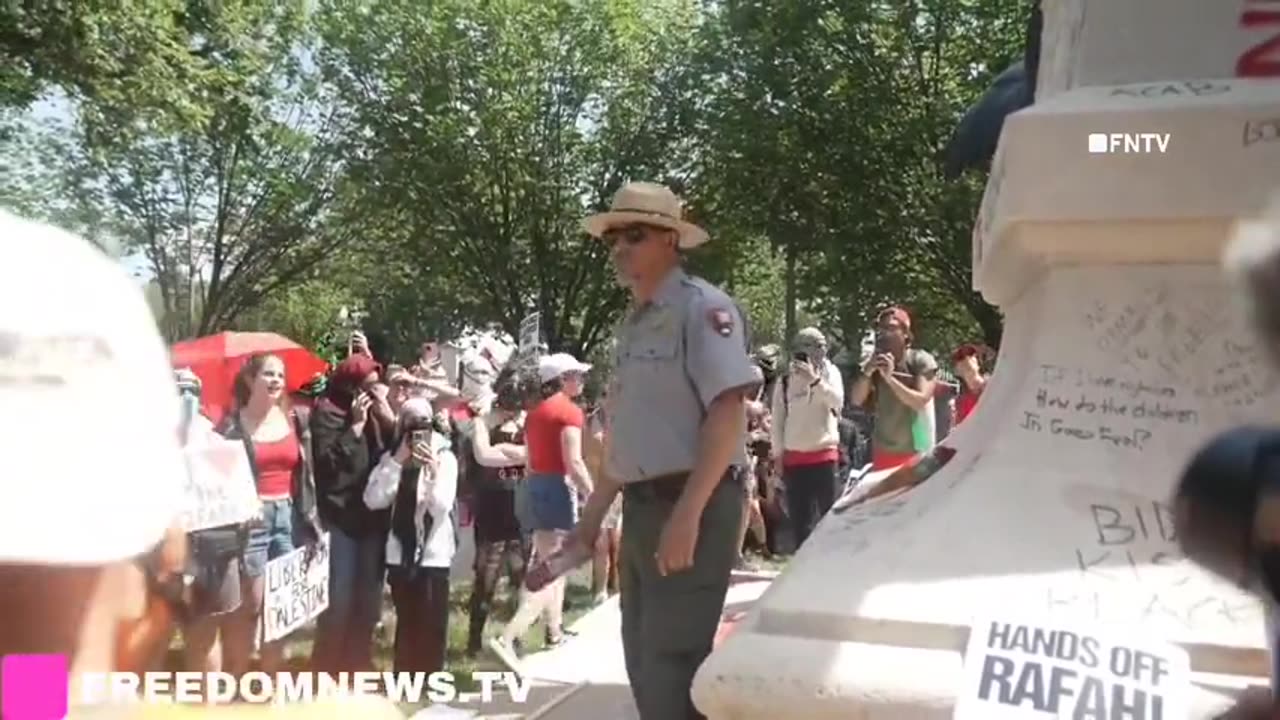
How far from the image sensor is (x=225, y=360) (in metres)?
6.48

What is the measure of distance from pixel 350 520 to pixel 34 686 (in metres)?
4.57

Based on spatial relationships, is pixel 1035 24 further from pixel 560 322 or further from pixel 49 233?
pixel 560 322

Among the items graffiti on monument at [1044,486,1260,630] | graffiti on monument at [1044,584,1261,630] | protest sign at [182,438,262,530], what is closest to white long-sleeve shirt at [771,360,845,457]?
protest sign at [182,438,262,530]

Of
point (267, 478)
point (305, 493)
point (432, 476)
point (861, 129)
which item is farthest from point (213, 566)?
point (861, 129)

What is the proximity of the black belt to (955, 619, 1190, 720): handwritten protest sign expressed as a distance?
1441mm

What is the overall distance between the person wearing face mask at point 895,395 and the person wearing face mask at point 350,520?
9.15 ft

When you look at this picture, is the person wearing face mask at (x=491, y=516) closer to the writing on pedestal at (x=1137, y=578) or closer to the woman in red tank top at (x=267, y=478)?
the woman in red tank top at (x=267, y=478)

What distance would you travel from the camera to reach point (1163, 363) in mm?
2311

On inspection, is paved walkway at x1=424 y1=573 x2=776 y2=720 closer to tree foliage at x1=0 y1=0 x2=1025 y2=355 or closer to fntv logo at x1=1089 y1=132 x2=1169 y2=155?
fntv logo at x1=1089 y1=132 x2=1169 y2=155

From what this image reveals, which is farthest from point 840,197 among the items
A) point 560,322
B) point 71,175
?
point 71,175

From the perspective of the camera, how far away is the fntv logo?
89.2 inches

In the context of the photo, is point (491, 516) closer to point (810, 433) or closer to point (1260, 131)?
point (810, 433)

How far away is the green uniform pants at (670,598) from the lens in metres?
3.45

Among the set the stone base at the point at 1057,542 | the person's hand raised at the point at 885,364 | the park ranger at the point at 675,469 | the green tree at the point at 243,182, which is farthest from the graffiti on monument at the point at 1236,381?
the green tree at the point at 243,182
